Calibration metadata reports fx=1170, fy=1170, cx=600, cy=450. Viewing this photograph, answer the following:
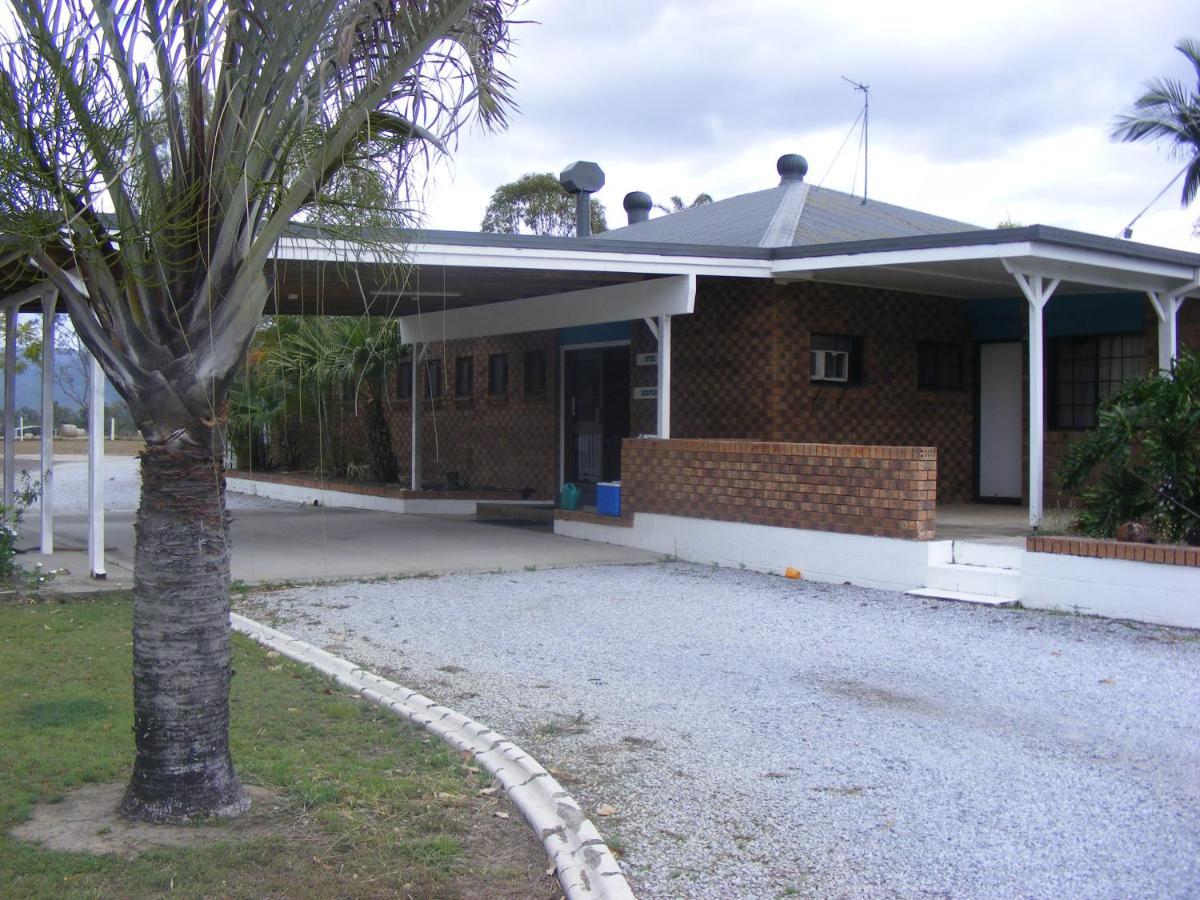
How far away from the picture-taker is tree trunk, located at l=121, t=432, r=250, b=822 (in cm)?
459

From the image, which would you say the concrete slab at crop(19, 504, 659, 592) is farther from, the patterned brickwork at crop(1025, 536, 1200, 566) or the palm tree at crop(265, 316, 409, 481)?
the patterned brickwork at crop(1025, 536, 1200, 566)

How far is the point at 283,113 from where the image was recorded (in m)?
4.86

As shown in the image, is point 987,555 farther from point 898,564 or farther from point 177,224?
point 177,224

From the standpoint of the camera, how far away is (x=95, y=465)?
10492 millimetres

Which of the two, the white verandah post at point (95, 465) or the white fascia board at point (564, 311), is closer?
the white verandah post at point (95, 465)

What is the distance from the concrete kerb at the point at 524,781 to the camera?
4.20 m

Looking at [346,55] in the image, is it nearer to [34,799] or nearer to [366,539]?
[34,799]

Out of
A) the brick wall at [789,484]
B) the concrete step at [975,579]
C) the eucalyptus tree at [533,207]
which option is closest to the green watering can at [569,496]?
the brick wall at [789,484]

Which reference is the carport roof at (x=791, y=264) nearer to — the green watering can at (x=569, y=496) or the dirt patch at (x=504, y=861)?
the green watering can at (x=569, y=496)

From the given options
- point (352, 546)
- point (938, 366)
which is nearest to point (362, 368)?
point (352, 546)

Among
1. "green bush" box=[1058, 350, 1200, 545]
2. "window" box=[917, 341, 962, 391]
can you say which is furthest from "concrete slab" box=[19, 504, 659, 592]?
"window" box=[917, 341, 962, 391]

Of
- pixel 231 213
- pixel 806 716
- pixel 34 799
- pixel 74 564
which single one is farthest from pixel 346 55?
pixel 74 564

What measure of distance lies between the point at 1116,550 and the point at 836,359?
6.42 meters

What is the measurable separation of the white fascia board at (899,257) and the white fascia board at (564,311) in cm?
123
